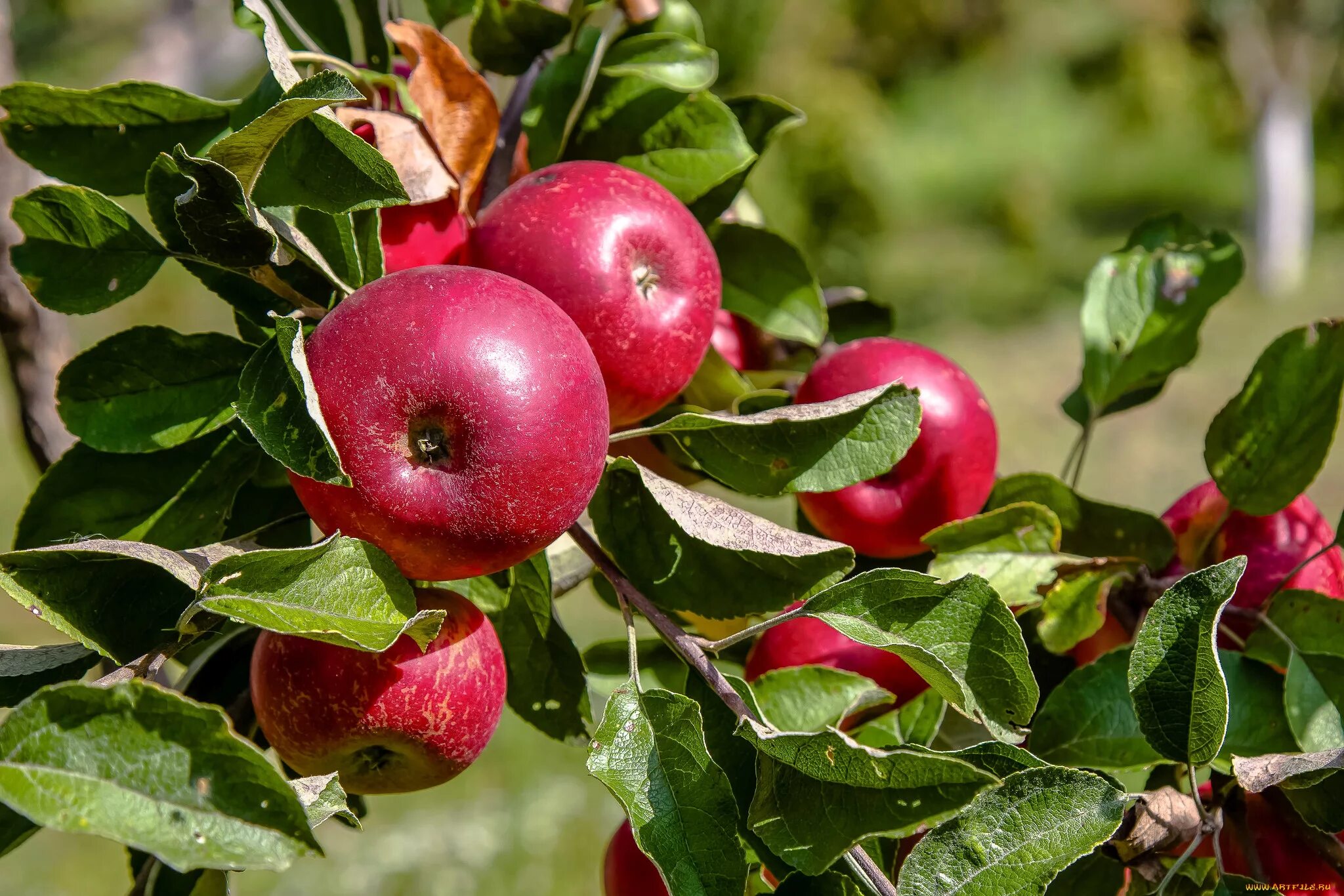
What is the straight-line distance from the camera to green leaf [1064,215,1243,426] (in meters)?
0.87

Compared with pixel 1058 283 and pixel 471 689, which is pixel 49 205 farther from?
pixel 1058 283

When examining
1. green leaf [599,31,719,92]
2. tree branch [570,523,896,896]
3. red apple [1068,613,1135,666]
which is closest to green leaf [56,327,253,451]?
tree branch [570,523,896,896]

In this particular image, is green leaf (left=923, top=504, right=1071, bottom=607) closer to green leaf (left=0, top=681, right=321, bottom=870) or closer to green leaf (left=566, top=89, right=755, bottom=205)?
green leaf (left=566, top=89, right=755, bottom=205)

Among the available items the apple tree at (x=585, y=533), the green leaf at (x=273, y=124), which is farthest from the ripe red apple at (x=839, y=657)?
the green leaf at (x=273, y=124)

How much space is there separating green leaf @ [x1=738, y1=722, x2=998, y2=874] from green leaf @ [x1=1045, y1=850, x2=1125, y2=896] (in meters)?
0.22

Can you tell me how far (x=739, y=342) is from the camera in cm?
95

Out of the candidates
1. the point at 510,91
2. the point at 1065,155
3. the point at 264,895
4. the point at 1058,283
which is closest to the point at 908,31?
the point at 1065,155

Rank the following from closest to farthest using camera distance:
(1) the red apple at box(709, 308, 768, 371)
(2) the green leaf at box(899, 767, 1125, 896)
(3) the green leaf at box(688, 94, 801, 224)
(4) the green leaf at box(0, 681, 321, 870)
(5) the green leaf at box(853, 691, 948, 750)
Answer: (4) the green leaf at box(0, 681, 321, 870)
(2) the green leaf at box(899, 767, 1125, 896)
(5) the green leaf at box(853, 691, 948, 750)
(3) the green leaf at box(688, 94, 801, 224)
(1) the red apple at box(709, 308, 768, 371)

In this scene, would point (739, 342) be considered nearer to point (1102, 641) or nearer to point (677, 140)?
point (677, 140)

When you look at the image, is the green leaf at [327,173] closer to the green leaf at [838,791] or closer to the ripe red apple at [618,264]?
the ripe red apple at [618,264]

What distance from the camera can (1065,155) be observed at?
1012cm

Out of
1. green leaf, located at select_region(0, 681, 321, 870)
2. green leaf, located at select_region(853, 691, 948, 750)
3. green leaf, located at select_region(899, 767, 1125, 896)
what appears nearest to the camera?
green leaf, located at select_region(0, 681, 321, 870)

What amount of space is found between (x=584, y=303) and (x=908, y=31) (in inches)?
430

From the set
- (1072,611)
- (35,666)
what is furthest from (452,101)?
(1072,611)
